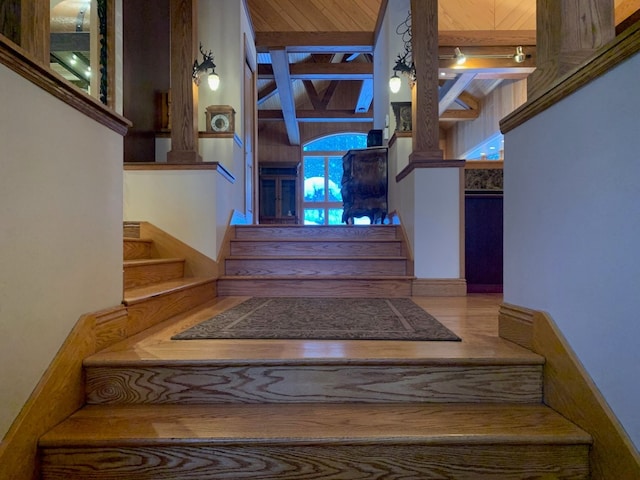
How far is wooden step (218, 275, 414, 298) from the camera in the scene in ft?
9.20

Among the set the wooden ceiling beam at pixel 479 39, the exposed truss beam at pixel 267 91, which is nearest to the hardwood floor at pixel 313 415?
the wooden ceiling beam at pixel 479 39

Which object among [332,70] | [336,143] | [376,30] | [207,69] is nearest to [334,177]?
[336,143]

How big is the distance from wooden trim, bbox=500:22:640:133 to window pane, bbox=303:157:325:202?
963cm

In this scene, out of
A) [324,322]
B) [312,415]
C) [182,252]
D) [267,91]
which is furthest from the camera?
[267,91]

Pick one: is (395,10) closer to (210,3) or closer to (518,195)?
(210,3)

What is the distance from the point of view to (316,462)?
106 centimetres

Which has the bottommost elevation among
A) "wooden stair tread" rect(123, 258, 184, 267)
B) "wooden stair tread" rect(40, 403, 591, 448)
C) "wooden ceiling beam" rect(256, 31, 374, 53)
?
"wooden stair tread" rect(40, 403, 591, 448)

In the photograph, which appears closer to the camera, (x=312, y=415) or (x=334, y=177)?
(x=312, y=415)

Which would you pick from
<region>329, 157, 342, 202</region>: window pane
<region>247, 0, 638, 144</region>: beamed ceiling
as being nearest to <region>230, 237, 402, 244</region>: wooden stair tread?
<region>247, 0, 638, 144</region>: beamed ceiling

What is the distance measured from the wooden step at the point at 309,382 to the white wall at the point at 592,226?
0.27 m

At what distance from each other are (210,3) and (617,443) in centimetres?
529

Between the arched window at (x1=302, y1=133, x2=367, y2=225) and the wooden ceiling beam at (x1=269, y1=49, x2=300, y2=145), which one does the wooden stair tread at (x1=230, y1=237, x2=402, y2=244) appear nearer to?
the wooden ceiling beam at (x1=269, y1=49, x2=300, y2=145)

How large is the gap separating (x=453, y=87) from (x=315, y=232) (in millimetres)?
4610

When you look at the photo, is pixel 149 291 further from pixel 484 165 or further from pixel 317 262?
pixel 484 165
